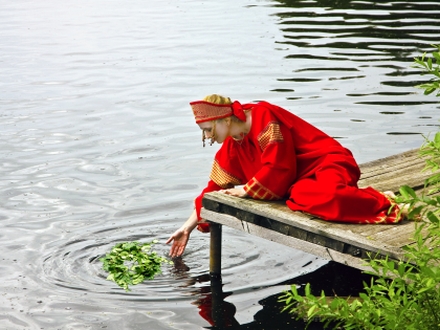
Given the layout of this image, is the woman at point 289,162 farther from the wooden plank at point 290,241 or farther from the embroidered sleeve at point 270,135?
the wooden plank at point 290,241

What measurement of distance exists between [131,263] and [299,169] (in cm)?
193

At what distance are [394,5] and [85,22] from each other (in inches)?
328

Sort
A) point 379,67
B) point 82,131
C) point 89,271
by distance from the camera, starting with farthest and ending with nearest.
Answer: point 379,67 → point 82,131 → point 89,271

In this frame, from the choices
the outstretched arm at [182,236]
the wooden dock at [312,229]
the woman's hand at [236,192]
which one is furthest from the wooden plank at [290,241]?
the outstretched arm at [182,236]

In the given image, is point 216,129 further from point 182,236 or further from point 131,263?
point 131,263

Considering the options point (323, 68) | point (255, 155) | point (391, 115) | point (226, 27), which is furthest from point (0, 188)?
point (226, 27)

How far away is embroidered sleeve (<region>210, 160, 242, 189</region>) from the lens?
7.31 metres

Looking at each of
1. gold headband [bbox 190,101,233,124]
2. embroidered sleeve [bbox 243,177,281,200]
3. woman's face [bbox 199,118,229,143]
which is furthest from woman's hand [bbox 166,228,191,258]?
gold headband [bbox 190,101,233,124]

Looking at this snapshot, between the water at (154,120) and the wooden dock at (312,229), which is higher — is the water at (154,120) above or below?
below

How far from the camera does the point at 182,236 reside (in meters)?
7.69

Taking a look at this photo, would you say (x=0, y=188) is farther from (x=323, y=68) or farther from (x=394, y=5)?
(x=394, y=5)

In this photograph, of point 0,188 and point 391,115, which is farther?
point 391,115

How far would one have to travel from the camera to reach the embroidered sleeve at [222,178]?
731cm

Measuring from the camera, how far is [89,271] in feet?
25.8
